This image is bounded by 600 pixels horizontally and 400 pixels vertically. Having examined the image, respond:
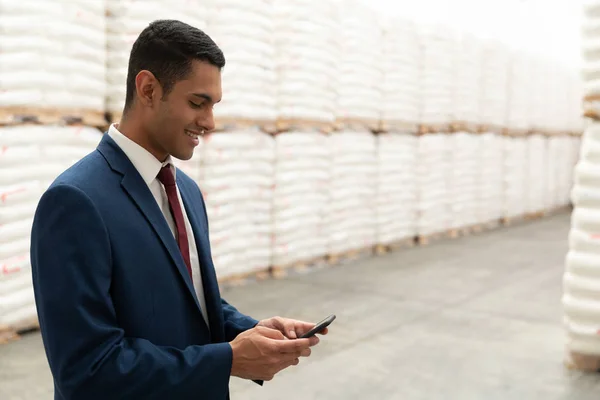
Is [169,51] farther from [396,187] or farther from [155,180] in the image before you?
[396,187]

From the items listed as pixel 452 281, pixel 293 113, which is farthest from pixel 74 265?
pixel 452 281

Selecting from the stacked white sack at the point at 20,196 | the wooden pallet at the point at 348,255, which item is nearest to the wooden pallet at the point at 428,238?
the wooden pallet at the point at 348,255

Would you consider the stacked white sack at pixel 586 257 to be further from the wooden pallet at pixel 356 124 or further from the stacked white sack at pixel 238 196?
the wooden pallet at pixel 356 124

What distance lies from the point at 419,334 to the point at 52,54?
316 centimetres

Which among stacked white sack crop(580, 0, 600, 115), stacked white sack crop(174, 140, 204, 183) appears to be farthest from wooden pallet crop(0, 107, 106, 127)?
stacked white sack crop(580, 0, 600, 115)

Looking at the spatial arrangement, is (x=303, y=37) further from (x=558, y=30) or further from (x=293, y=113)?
(x=558, y=30)

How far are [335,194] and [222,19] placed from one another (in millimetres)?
2423

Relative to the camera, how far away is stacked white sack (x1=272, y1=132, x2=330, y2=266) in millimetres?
6285

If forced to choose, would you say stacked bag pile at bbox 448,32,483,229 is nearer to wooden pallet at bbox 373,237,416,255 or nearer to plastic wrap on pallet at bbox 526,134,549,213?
wooden pallet at bbox 373,237,416,255

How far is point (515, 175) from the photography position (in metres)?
11.0

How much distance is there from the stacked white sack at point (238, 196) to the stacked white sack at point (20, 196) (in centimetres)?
149

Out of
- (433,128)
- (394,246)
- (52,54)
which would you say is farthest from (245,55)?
(433,128)

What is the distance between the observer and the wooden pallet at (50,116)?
4113mm

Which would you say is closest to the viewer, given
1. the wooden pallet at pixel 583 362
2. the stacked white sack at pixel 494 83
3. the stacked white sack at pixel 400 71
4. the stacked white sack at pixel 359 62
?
the wooden pallet at pixel 583 362
